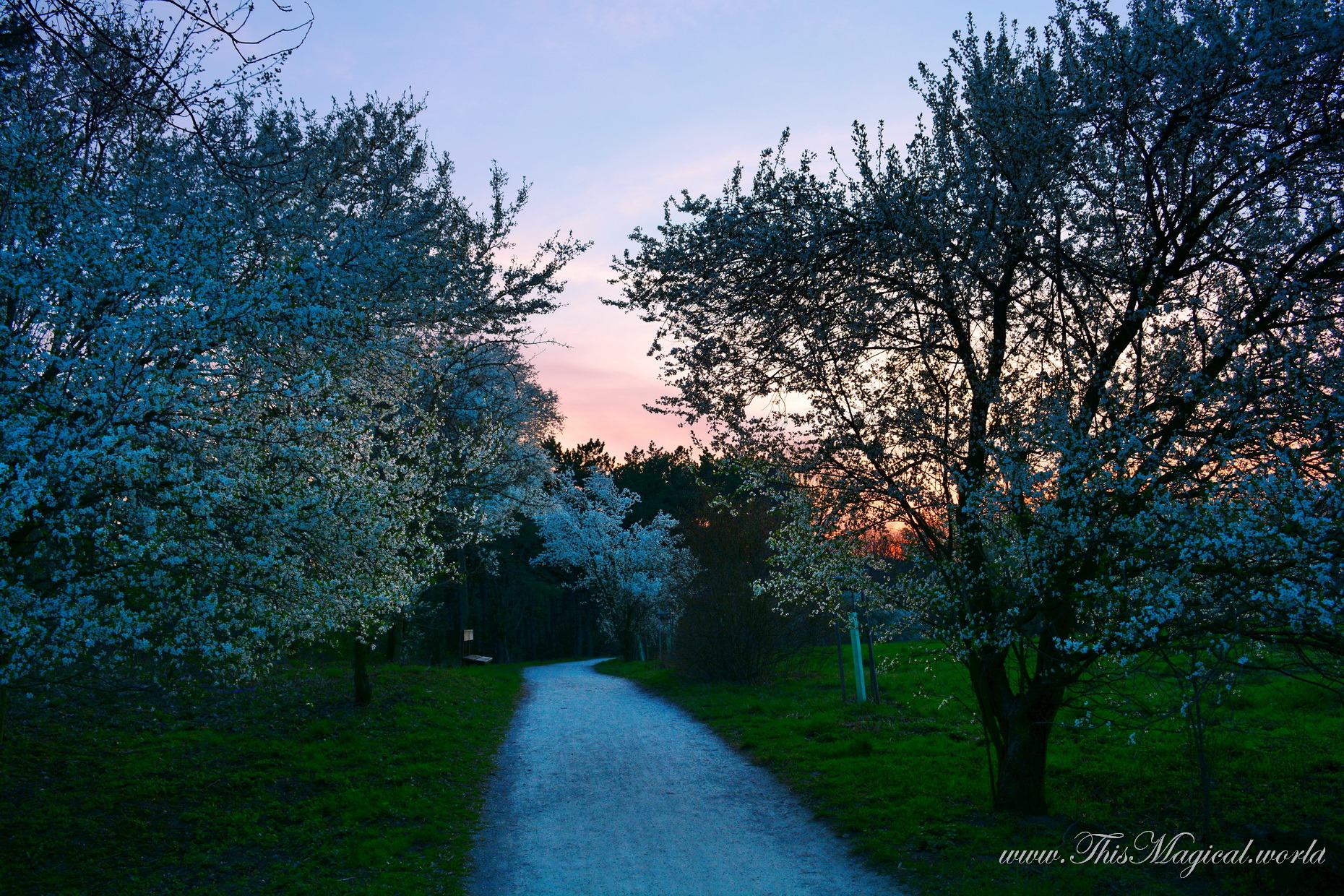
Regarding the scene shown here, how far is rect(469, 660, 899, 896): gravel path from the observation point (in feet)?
19.8

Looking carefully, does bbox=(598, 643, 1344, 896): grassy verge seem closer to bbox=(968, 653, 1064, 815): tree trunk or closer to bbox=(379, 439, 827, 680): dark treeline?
bbox=(968, 653, 1064, 815): tree trunk

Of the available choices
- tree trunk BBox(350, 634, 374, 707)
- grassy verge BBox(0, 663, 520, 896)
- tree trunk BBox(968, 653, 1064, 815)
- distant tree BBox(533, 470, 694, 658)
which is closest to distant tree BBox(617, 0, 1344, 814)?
tree trunk BBox(968, 653, 1064, 815)

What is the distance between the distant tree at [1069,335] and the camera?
16.2ft

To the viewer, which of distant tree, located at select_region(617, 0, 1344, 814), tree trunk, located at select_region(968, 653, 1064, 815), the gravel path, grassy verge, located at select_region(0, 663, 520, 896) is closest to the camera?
distant tree, located at select_region(617, 0, 1344, 814)

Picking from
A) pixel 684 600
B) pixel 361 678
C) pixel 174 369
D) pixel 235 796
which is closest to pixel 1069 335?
pixel 174 369

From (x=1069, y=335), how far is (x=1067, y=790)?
4.68 metres

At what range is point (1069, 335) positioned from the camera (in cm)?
688

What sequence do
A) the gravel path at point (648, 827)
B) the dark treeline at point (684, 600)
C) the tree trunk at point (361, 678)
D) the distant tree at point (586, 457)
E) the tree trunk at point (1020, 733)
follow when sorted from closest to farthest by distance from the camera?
the gravel path at point (648, 827)
the tree trunk at point (1020, 733)
the tree trunk at point (361, 678)
the dark treeline at point (684, 600)
the distant tree at point (586, 457)

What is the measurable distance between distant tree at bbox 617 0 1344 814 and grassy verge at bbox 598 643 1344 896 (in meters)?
0.87

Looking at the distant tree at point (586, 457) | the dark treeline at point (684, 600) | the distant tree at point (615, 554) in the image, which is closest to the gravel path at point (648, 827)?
the dark treeline at point (684, 600)

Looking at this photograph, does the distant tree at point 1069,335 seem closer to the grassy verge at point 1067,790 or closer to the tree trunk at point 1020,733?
the tree trunk at point 1020,733

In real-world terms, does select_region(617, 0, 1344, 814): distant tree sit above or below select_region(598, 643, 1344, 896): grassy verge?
above

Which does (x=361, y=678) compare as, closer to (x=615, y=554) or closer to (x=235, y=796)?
(x=235, y=796)

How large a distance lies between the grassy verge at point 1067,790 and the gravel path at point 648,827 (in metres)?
0.47
